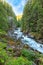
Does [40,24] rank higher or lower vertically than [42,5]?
lower

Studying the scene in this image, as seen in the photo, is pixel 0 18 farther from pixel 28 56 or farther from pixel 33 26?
pixel 28 56

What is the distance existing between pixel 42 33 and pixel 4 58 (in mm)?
29967

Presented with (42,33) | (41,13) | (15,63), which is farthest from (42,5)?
(15,63)

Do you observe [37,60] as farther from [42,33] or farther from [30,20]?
[30,20]

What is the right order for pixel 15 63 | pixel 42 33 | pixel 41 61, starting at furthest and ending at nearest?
pixel 42 33, pixel 41 61, pixel 15 63

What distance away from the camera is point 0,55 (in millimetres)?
13734

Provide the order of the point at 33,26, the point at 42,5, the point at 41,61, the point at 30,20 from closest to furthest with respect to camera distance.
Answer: the point at 41,61 < the point at 42,5 < the point at 33,26 < the point at 30,20

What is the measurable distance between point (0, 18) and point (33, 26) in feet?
32.5

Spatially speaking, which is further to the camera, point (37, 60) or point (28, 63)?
point (37, 60)

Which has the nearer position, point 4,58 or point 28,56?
point 4,58

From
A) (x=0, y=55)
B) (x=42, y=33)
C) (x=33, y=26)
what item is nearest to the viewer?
(x=0, y=55)

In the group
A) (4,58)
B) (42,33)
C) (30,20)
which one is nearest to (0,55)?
(4,58)

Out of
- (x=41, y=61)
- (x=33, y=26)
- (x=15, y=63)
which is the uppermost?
(x=15, y=63)

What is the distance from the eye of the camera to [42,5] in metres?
49.1
